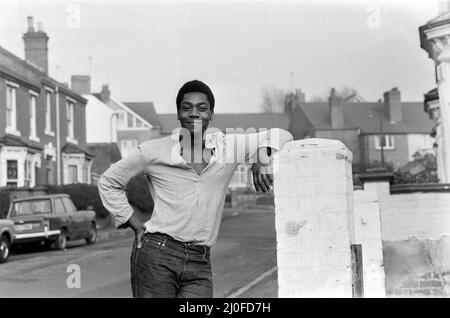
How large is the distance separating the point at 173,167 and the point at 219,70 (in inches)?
149

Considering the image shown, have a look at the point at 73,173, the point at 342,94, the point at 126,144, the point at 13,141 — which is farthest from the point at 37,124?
the point at 342,94

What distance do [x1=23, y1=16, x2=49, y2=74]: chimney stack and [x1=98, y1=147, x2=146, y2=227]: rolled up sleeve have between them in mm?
24107

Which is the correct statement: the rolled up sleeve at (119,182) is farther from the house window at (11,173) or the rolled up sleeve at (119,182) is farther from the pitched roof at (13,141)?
the house window at (11,173)

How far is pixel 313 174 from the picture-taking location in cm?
341

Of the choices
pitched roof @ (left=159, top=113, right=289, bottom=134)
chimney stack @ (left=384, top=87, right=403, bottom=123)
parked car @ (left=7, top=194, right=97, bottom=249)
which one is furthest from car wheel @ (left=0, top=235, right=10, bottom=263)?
chimney stack @ (left=384, top=87, right=403, bottom=123)

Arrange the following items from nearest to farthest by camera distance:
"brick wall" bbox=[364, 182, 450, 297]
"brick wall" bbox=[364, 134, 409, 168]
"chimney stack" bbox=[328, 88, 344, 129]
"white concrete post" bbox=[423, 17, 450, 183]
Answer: "brick wall" bbox=[364, 182, 450, 297] → "white concrete post" bbox=[423, 17, 450, 183] → "chimney stack" bbox=[328, 88, 344, 129] → "brick wall" bbox=[364, 134, 409, 168]

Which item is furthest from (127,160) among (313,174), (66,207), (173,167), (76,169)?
(76,169)

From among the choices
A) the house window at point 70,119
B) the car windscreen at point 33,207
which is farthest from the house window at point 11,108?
the car windscreen at point 33,207

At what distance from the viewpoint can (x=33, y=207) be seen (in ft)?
51.4

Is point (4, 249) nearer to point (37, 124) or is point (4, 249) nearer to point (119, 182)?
point (119, 182)

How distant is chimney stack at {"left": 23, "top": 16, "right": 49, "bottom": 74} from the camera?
26.5m

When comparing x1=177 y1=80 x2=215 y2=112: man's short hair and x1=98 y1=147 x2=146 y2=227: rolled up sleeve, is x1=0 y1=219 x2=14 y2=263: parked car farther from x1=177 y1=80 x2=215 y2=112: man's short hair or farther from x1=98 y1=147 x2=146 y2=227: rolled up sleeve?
x1=177 y1=80 x2=215 y2=112: man's short hair

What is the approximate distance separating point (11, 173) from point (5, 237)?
351 inches
